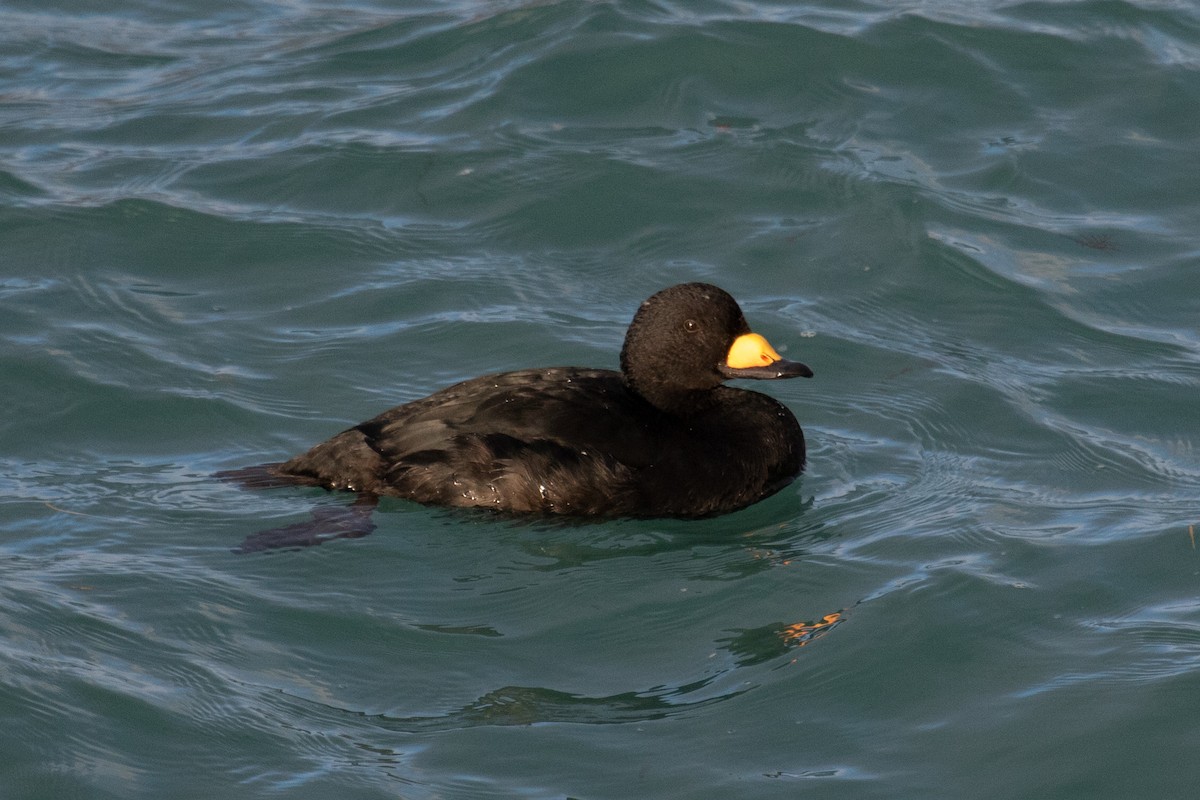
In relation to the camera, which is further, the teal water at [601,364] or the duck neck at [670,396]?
the duck neck at [670,396]

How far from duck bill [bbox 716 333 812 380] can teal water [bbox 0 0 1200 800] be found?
0.52 meters

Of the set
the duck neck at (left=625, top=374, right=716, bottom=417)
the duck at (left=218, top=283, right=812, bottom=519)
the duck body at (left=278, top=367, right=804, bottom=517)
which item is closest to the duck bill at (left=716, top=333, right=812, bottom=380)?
the duck at (left=218, top=283, right=812, bottom=519)

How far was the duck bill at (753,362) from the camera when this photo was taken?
6500mm

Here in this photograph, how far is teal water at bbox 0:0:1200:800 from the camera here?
15.6 feet

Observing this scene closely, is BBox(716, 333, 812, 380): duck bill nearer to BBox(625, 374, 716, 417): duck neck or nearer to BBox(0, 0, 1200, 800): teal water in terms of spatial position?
BBox(625, 374, 716, 417): duck neck

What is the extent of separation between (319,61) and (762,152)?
11.5 feet

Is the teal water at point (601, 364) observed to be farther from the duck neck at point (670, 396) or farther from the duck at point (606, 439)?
the duck neck at point (670, 396)

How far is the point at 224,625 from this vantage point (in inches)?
209

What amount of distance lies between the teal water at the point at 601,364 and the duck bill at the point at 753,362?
1.70 ft

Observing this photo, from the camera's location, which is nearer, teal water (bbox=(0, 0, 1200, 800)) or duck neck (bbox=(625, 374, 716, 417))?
teal water (bbox=(0, 0, 1200, 800))

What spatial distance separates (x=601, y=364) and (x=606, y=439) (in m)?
1.30

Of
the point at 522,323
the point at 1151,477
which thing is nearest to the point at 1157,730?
the point at 1151,477

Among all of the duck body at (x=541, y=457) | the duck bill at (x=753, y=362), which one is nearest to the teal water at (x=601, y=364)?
the duck body at (x=541, y=457)

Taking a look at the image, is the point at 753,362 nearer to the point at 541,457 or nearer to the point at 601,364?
the point at 541,457
